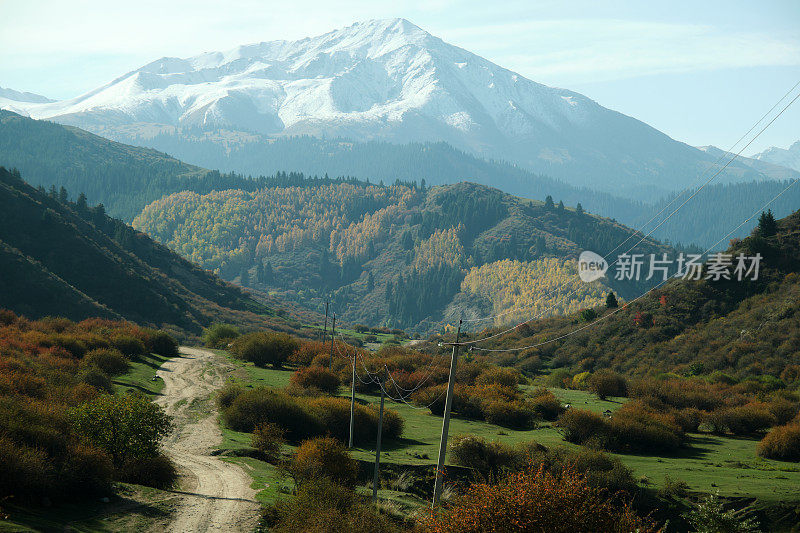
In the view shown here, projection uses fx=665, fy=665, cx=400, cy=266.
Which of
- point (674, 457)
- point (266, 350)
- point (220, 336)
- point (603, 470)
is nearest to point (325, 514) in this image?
point (603, 470)

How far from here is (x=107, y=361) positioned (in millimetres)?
68000

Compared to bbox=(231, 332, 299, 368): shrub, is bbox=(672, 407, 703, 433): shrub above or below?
above

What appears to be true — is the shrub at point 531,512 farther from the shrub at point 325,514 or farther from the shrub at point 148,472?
the shrub at point 148,472

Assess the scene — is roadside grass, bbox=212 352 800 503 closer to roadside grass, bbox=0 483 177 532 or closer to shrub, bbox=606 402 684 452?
shrub, bbox=606 402 684 452

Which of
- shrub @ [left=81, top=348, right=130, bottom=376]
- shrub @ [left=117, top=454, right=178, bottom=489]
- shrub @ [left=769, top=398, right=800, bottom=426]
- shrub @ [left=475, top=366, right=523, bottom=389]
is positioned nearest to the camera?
shrub @ [left=117, top=454, right=178, bottom=489]

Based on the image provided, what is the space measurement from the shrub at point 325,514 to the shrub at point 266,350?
55.2 meters

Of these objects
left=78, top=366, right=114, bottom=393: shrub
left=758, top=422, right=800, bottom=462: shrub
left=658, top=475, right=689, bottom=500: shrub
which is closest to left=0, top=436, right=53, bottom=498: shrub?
left=78, top=366, right=114, bottom=393: shrub

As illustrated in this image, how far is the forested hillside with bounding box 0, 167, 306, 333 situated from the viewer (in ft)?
331

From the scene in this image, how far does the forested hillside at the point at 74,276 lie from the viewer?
3976 inches

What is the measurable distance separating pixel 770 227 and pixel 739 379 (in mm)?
36952

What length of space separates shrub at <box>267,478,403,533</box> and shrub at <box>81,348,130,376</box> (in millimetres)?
40300

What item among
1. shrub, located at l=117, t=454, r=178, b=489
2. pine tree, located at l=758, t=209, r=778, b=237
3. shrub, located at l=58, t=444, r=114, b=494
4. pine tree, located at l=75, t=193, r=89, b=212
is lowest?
shrub, located at l=117, t=454, r=178, b=489

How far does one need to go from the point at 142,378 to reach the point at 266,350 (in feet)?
67.0

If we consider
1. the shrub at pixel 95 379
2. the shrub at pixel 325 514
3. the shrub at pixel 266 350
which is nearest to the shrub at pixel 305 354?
the shrub at pixel 266 350
